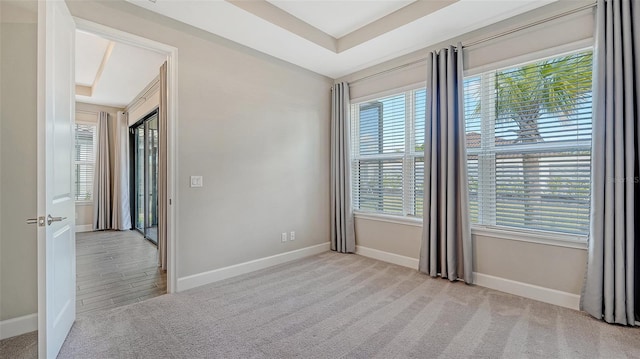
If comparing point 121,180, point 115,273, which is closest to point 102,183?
point 121,180

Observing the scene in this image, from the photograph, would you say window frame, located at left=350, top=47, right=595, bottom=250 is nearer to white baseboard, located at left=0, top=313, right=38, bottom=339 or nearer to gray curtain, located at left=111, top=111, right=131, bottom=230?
white baseboard, located at left=0, top=313, right=38, bottom=339

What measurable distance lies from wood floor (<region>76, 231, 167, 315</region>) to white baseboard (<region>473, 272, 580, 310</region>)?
129 inches

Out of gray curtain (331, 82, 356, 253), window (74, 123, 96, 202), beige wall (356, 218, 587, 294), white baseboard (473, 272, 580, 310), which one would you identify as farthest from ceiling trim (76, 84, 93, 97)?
white baseboard (473, 272, 580, 310)

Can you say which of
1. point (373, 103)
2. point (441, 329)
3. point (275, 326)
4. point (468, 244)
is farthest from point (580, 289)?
point (373, 103)

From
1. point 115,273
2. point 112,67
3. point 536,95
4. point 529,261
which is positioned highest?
point 112,67

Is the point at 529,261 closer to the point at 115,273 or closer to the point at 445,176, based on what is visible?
the point at 445,176

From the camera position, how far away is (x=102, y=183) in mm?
6164

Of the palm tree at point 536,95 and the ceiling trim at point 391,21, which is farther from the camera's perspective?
the ceiling trim at point 391,21

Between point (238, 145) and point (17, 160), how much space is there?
71.1 inches

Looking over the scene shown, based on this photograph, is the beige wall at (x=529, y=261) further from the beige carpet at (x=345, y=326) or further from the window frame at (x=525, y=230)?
the beige carpet at (x=345, y=326)

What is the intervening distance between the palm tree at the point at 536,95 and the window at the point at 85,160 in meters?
7.59

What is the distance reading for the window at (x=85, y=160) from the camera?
20.5ft

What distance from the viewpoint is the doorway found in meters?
5.09

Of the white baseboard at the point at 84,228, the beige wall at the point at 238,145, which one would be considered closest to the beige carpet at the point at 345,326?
the beige wall at the point at 238,145
